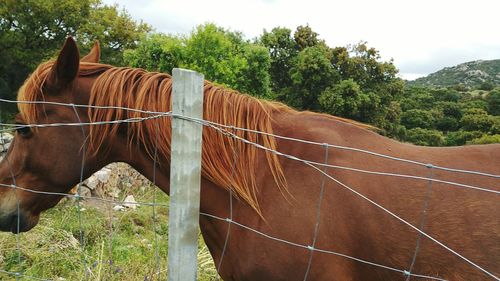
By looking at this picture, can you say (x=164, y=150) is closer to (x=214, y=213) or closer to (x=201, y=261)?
(x=214, y=213)

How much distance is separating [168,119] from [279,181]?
23.9 inches

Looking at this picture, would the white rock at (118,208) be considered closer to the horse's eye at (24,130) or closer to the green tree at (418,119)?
the horse's eye at (24,130)

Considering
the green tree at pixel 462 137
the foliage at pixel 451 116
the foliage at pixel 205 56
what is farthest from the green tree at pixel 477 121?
the foliage at pixel 205 56

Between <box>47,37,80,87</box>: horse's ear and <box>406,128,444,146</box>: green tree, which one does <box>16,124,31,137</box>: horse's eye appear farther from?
<box>406,128,444,146</box>: green tree

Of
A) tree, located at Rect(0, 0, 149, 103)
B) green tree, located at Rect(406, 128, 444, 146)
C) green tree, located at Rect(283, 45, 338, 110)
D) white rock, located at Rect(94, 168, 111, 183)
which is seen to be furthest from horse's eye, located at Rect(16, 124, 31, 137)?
green tree, located at Rect(406, 128, 444, 146)

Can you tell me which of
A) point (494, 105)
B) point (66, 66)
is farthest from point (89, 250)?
point (494, 105)

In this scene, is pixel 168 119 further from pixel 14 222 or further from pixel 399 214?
pixel 399 214

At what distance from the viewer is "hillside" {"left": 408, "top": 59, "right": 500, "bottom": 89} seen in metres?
65.6

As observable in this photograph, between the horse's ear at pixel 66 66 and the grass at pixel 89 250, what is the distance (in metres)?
1.49

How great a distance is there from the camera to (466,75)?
229 feet

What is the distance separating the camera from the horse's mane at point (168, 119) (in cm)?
179

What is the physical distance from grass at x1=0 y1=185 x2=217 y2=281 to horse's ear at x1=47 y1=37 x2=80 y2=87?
58.8 inches

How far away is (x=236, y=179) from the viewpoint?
1.78 meters

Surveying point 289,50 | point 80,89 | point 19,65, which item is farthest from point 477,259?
point 19,65
